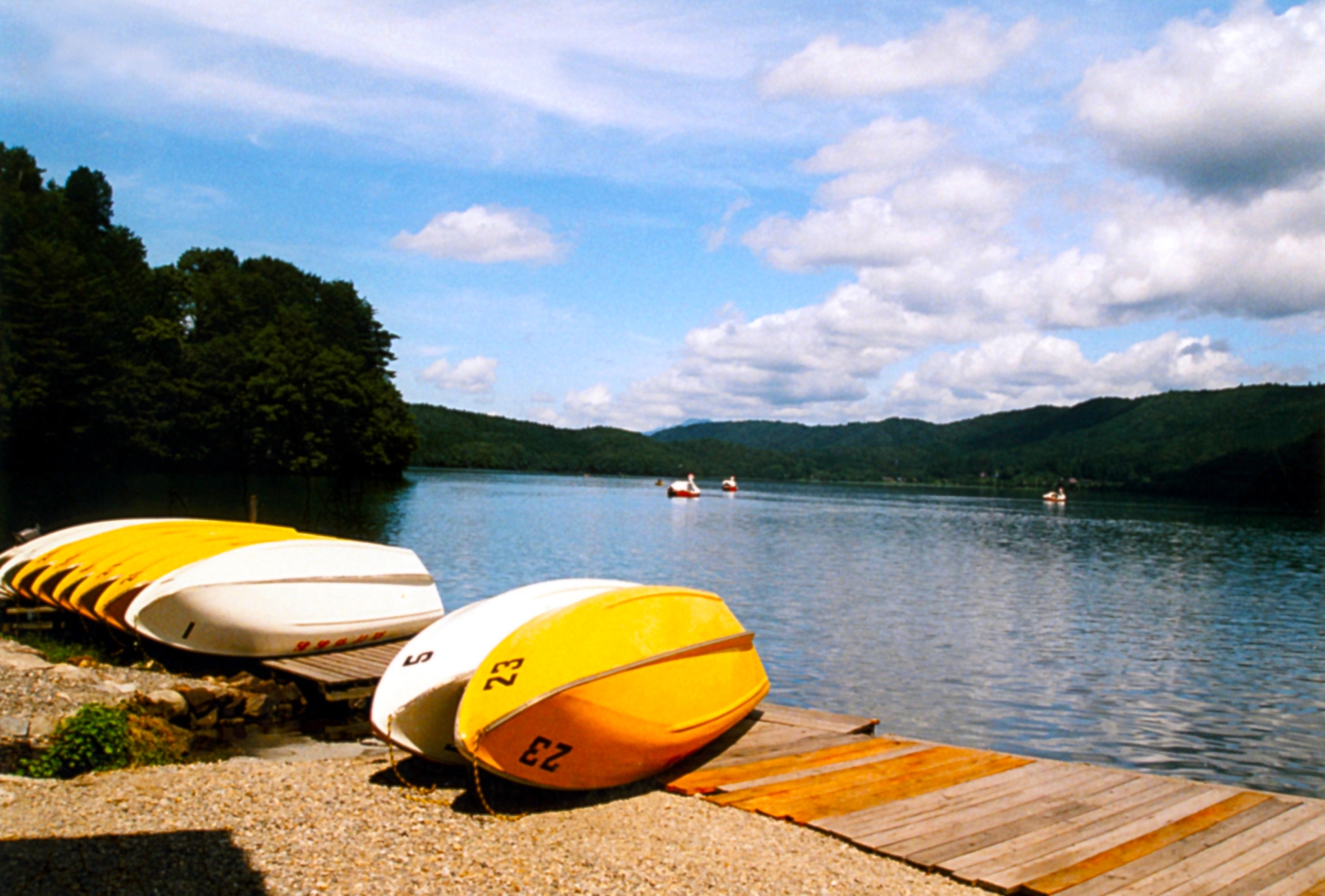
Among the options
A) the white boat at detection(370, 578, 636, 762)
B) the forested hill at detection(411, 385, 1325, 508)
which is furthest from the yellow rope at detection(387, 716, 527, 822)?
the forested hill at detection(411, 385, 1325, 508)

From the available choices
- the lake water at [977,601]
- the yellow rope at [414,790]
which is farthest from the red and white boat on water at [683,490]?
the yellow rope at [414,790]

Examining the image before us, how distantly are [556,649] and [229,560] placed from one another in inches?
277

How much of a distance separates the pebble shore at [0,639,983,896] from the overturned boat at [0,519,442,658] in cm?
403

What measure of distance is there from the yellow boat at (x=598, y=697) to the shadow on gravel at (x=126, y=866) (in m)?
1.84

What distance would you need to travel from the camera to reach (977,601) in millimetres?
24953

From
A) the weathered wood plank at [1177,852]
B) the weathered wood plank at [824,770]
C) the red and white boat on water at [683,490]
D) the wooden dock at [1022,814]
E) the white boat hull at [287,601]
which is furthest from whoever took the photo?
the red and white boat on water at [683,490]

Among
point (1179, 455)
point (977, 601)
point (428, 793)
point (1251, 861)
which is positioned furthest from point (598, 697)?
point (1179, 455)

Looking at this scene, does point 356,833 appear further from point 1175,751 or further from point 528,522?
point 528,522

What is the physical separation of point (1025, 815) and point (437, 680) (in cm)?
463

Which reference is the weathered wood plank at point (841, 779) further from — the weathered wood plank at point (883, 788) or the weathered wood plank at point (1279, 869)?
the weathered wood plank at point (1279, 869)

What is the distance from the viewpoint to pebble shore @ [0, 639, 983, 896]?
510 cm

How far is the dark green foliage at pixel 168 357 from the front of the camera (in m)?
55.1

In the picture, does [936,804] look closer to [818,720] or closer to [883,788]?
[883,788]

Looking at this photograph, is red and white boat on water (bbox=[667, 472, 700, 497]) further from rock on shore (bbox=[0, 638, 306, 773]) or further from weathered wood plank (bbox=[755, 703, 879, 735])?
weathered wood plank (bbox=[755, 703, 879, 735])
